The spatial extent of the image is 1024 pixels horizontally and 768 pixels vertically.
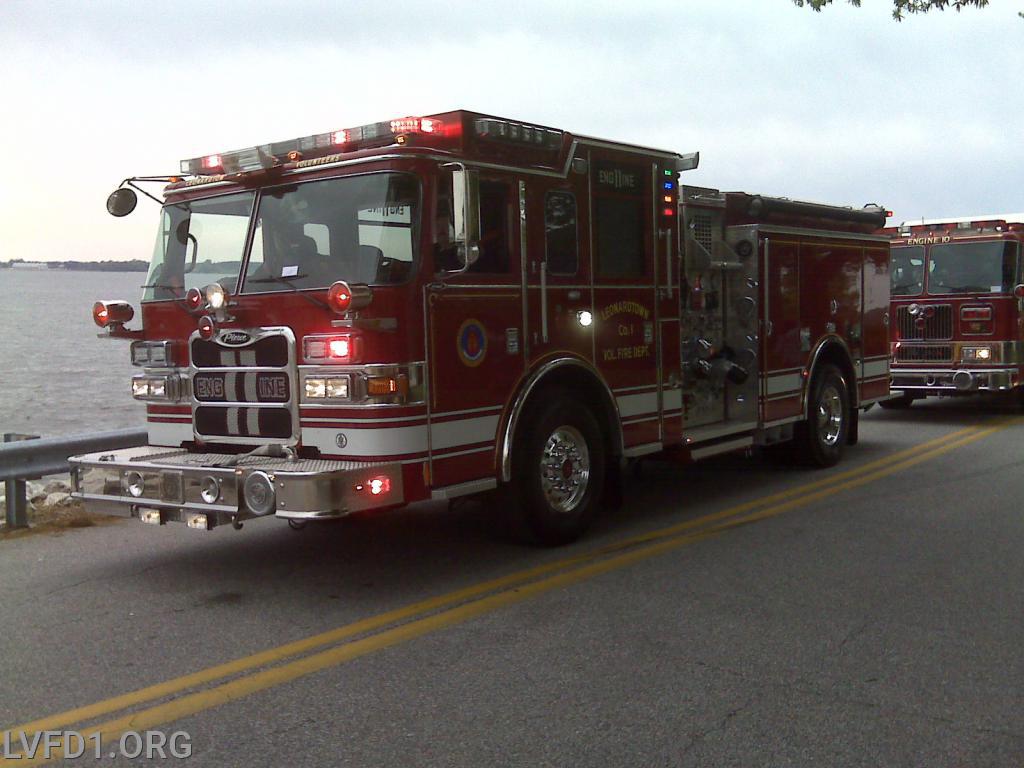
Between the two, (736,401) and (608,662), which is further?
(736,401)

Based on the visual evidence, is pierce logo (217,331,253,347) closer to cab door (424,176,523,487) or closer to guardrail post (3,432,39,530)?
cab door (424,176,523,487)

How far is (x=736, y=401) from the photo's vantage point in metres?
9.41

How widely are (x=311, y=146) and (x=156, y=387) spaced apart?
1.93 m

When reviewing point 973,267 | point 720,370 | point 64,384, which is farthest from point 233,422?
point 64,384

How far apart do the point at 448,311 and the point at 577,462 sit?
1.67 meters

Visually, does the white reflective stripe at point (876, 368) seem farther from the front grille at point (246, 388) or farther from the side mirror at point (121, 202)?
the side mirror at point (121, 202)

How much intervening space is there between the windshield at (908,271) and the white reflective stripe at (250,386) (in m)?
11.4

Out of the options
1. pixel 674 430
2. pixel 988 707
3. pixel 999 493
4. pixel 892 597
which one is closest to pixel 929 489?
pixel 999 493

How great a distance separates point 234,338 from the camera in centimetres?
626

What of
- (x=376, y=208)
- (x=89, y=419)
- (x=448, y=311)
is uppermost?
(x=376, y=208)

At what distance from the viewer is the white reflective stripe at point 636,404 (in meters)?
7.58

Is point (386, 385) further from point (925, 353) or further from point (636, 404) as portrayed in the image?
point (925, 353)

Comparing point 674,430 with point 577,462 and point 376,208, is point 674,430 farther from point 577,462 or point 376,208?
point 376,208

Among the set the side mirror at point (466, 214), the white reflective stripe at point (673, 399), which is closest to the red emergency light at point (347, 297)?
the side mirror at point (466, 214)
